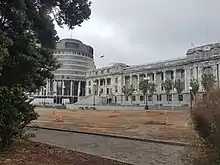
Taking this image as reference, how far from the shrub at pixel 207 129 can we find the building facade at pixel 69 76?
4933 inches

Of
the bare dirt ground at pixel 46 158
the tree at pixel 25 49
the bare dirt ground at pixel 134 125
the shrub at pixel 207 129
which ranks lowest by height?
the bare dirt ground at pixel 134 125

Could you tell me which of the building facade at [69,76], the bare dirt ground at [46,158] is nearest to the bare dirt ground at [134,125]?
the bare dirt ground at [46,158]

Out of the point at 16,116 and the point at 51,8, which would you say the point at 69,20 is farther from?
the point at 16,116

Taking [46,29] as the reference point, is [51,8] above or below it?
above

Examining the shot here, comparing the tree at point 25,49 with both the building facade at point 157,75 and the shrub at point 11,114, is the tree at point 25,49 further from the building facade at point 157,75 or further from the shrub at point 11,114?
the building facade at point 157,75

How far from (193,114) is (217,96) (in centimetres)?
53

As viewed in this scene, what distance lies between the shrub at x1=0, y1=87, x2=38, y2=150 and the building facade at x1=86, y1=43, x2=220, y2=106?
2624 inches

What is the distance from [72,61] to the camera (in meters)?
132

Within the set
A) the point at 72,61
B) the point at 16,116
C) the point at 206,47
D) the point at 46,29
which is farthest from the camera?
the point at 72,61

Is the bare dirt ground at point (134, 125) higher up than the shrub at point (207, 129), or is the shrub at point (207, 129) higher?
the shrub at point (207, 129)

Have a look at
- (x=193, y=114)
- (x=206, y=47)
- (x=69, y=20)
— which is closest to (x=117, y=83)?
(x=206, y=47)

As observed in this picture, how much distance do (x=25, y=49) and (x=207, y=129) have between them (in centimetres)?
764

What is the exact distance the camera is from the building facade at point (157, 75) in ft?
287

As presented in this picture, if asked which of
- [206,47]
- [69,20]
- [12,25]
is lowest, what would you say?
[12,25]
